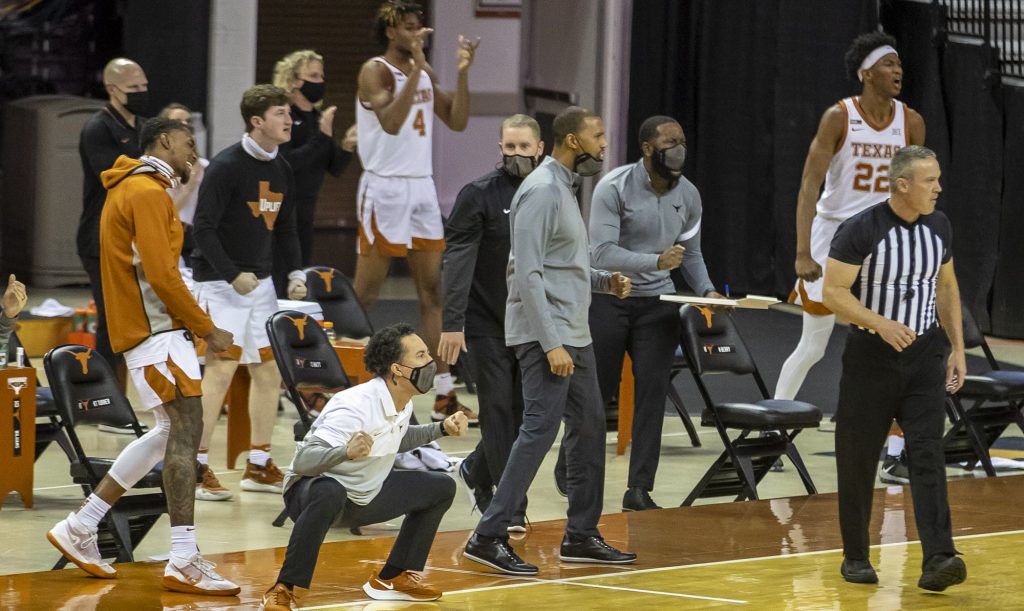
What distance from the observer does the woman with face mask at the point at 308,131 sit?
33.1ft

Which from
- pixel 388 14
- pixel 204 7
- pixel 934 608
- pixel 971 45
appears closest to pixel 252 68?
Result: pixel 204 7

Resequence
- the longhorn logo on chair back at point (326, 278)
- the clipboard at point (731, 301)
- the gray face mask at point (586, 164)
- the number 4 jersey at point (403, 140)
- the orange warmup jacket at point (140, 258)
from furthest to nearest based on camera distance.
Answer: the number 4 jersey at point (403, 140), the longhorn logo on chair back at point (326, 278), the clipboard at point (731, 301), the gray face mask at point (586, 164), the orange warmup jacket at point (140, 258)

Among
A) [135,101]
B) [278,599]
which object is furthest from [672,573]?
[135,101]

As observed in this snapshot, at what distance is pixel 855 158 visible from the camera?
347 inches

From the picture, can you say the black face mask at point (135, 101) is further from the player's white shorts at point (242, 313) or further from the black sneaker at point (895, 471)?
the black sneaker at point (895, 471)

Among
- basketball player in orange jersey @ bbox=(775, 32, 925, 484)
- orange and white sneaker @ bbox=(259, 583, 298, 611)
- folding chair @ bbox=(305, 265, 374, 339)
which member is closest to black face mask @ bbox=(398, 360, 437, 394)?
orange and white sneaker @ bbox=(259, 583, 298, 611)

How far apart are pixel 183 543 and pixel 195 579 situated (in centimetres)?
13

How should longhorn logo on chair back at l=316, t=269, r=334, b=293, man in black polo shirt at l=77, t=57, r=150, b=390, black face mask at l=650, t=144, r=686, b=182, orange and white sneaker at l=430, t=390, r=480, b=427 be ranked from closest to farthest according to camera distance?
1. black face mask at l=650, t=144, r=686, b=182
2. man in black polo shirt at l=77, t=57, r=150, b=390
3. longhorn logo on chair back at l=316, t=269, r=334, b=293
4. orange and white sneaker at l=430, t=390, r=480, b=427

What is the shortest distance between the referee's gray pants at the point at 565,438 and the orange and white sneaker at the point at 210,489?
1.72 m

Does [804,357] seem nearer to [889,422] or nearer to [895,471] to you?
[895,471]

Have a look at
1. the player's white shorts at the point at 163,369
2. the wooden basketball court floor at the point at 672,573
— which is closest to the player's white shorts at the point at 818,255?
the wooden basketball court floor at the point at 672,573

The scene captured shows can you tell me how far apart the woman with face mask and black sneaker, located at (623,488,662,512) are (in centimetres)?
288

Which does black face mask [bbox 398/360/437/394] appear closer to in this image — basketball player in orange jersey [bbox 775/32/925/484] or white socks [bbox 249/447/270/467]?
white socks [bbox 249/447/270/467]

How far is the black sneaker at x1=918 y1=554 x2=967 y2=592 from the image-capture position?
6.25 metres
